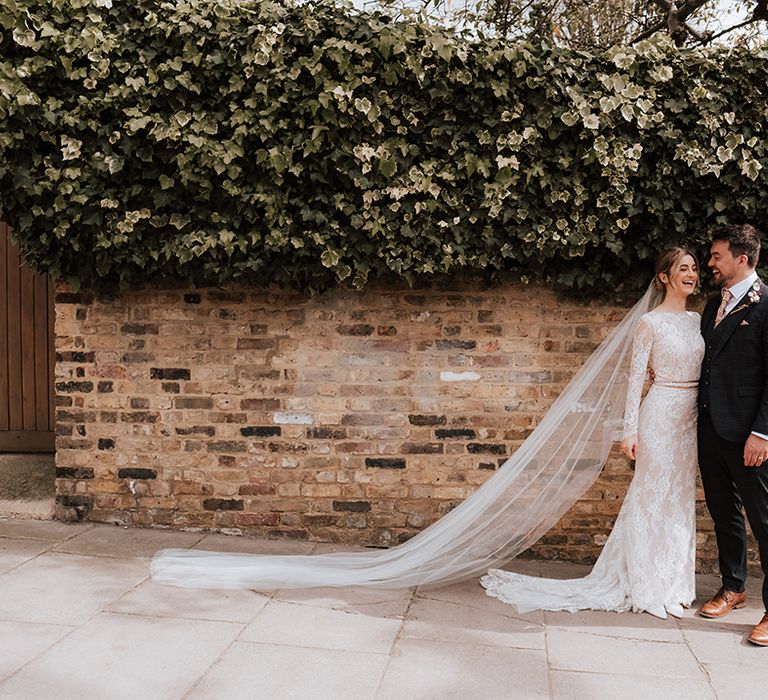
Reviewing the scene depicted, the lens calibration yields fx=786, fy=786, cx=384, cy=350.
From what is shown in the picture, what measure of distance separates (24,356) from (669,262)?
16.0ft

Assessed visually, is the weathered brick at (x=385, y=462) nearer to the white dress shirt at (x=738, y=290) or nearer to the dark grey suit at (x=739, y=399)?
the dark grey suit at (x=739, y=399)

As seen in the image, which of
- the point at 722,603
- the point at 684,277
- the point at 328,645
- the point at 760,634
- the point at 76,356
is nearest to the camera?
the point at 328,645

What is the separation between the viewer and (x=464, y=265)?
4.82 m

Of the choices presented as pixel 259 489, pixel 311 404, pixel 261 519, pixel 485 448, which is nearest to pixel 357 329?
pixel 311 404

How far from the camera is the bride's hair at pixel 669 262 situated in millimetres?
4477

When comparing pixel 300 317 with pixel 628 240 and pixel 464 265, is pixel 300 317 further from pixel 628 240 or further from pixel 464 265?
pixel 628 240

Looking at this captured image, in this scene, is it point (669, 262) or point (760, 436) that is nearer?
point (760, 436)

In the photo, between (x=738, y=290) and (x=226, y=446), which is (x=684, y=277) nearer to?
(x=738, y=290)

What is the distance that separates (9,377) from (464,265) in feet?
12.7

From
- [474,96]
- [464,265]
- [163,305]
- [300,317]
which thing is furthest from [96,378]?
[474,96]

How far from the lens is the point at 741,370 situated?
13.4ft

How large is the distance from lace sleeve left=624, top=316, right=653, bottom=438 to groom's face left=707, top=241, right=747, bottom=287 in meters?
0.47

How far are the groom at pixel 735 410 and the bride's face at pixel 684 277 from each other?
4.5 inches

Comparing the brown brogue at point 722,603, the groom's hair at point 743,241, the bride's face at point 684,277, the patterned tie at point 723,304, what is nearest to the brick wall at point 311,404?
the bride's face at point 684,277
